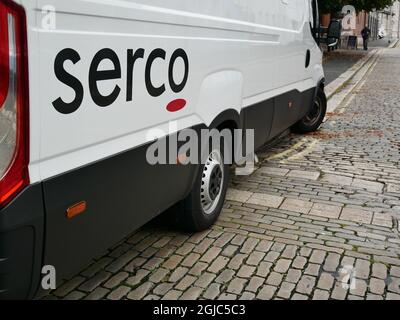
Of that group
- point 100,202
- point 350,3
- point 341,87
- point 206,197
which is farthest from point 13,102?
point 350,3

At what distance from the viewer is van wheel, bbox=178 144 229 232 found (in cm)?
379

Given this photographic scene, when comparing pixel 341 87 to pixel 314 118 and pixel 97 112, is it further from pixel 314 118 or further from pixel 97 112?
pixel 97 112

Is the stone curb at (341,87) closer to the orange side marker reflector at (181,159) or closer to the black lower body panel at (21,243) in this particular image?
the orange side marker reflector at (181,159)

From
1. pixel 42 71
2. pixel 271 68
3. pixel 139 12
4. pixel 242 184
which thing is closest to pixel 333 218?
pixel 242 184

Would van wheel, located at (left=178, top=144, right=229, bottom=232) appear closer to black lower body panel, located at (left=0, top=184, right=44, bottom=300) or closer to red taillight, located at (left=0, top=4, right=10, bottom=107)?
black lower body panel, located at (left=0, top=184, right=44, bottom=300)

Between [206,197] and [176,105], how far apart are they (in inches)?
45.2

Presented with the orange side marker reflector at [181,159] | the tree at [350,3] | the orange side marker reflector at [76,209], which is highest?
the tree at [350,3]

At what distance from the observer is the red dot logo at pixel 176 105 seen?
9.90ft

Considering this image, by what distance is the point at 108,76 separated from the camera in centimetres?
238

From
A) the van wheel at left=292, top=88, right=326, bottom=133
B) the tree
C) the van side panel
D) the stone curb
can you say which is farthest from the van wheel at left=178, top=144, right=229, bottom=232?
the tree

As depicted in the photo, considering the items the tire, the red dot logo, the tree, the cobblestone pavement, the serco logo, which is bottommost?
the cobblestone pavement

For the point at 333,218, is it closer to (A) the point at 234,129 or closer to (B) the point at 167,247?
(A) the point at 234,129

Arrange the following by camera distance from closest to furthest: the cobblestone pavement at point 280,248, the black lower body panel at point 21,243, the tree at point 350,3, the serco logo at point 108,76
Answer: the black lower body panel at point 21,243
the serco logo at point 108,76
the cobblestone pavement at point 280,248
the tree at point 350,3

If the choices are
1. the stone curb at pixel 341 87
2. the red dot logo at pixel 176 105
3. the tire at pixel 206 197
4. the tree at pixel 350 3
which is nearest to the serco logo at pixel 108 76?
the red dot logo at pixel 176 105
